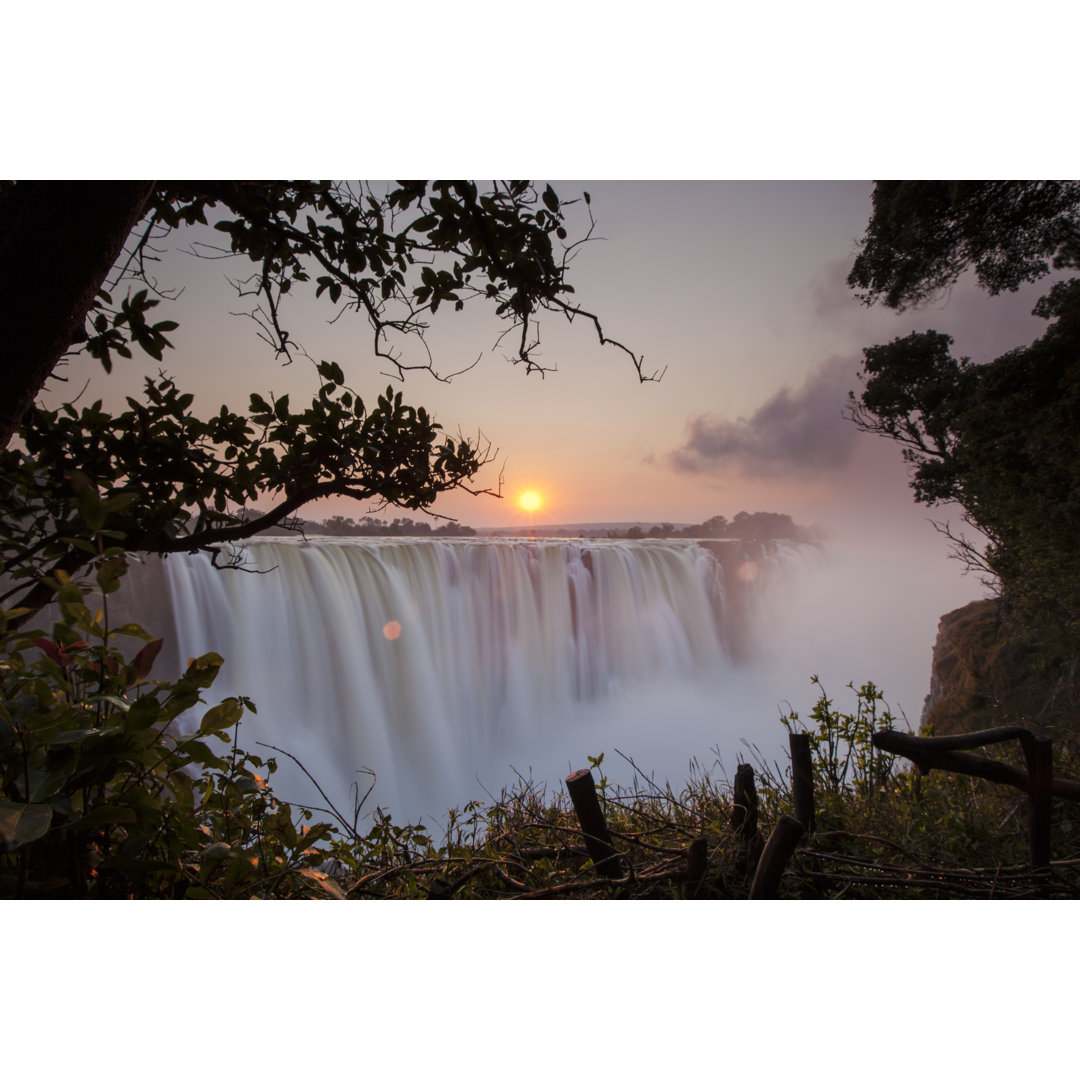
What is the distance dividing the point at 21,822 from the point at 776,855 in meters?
0.95

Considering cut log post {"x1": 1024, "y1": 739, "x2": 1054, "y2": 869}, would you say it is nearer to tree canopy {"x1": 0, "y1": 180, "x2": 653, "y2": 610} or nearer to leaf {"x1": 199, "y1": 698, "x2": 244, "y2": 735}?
tree canopy {"x1": 0, "y1": 180, "x2": 653, "y2": 610}

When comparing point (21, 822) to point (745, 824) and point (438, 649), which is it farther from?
point (438, 649)

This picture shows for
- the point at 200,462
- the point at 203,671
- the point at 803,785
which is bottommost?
the point at 803,785

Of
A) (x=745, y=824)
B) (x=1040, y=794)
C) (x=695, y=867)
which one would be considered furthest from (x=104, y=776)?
(x=1040, y=794)

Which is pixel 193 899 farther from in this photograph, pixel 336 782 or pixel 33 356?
pixel 336 782

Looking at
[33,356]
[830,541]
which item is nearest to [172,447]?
[33,356]

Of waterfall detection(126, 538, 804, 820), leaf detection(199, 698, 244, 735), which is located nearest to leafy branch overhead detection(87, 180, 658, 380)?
leaf detection(199, 698, 244, 735)

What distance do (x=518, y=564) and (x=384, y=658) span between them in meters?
1.31

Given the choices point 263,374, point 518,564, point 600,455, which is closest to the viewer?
point 263,374

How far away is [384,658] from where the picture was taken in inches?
140

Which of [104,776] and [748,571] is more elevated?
[748,571]

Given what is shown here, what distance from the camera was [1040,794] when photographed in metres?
0.98

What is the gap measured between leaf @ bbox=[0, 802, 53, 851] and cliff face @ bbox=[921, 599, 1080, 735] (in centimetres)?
284
